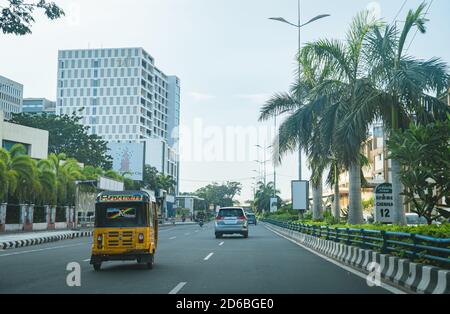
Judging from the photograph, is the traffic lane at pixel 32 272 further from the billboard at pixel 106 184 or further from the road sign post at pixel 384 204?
the billboard at pixel 106 184

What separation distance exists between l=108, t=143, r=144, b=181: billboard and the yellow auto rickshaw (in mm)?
68136

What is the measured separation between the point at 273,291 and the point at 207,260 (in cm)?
681

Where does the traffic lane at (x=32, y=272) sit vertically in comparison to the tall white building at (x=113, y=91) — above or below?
below

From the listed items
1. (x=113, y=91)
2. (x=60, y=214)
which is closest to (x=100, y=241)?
(x=60, y=214)

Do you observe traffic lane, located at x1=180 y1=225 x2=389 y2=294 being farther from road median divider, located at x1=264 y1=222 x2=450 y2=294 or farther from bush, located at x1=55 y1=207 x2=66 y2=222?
bush, located at x1=55 y1=207 x2=66 y2=222

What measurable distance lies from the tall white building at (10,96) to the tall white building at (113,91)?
2459 cm

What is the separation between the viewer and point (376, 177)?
76.5m

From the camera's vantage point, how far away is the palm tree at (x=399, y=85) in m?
17.3

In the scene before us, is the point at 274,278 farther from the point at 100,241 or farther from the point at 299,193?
the point at 299,193

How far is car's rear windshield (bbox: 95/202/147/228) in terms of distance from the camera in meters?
13.5

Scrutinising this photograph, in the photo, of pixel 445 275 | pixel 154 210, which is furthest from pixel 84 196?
pixel 445 275

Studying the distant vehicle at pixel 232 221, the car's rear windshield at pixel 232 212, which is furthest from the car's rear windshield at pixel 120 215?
the car's rear windshield at pixel 232 212

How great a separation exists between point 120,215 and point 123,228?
0.50 m

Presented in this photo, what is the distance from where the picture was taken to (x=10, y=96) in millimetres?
164000
